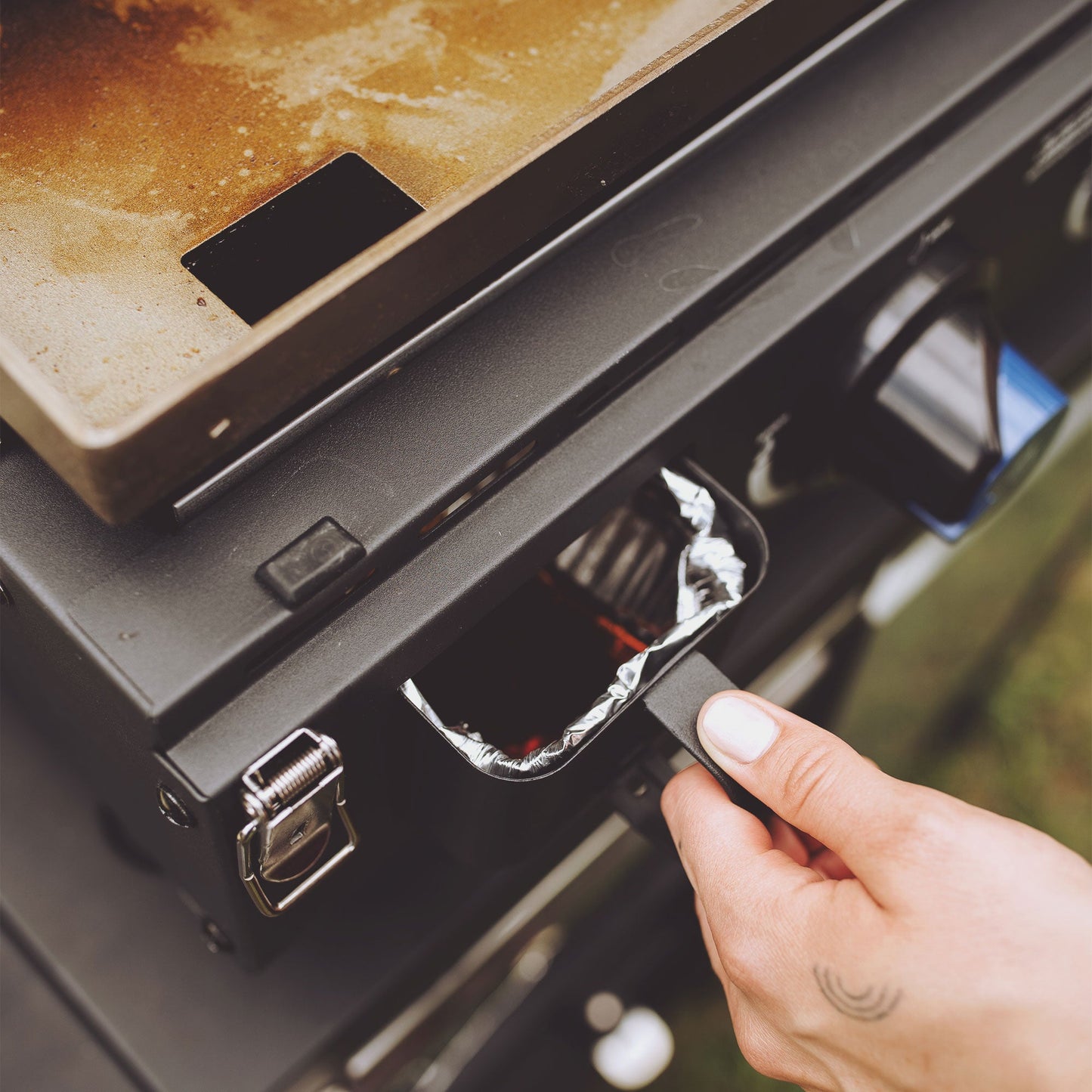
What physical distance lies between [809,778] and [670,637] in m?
0.09

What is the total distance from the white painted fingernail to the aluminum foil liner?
0.03 m

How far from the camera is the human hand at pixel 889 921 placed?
1.59ft

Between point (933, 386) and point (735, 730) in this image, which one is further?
point (933, 386)

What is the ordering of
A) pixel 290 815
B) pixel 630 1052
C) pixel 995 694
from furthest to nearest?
pixel 995 694 → pixel 630 1052 → pixel 290 815

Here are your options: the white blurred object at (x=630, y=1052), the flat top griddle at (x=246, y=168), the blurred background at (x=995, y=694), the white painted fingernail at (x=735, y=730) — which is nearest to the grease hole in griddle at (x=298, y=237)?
the flat top griddle at (x=246, y=168)

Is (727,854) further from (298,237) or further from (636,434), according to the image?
(298,237)

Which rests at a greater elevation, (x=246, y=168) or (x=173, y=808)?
(x=246, y=168)

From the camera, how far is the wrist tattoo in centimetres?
49

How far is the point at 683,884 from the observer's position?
3.22ft

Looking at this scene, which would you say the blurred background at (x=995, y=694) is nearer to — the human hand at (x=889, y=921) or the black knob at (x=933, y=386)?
the black knob at (x=933, y=386)

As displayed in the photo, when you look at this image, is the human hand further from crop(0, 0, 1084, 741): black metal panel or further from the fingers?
crop(0, 0, 1084, 741): black metal panel

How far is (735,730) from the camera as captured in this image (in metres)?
0.51

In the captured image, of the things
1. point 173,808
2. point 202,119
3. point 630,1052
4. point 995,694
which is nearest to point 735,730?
point 173,808

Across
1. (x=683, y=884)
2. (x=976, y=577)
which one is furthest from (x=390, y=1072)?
(x=976, y=577)
